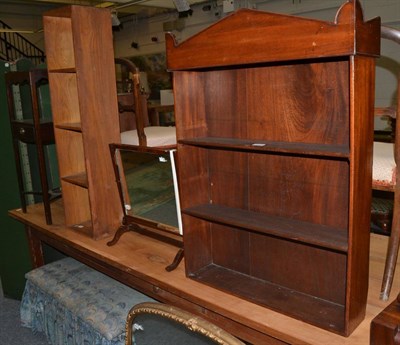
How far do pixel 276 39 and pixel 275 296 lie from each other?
980 mm

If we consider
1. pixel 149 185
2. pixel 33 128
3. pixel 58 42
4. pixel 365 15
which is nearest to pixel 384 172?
pixel 149 185

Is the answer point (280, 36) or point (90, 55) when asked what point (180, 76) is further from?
point (90, 55)

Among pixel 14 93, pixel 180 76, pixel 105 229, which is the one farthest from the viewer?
pixel 14 93

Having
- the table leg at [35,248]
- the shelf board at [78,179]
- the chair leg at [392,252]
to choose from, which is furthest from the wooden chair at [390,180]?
the table leg at [35,248]

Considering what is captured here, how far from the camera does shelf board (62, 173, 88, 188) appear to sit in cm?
236

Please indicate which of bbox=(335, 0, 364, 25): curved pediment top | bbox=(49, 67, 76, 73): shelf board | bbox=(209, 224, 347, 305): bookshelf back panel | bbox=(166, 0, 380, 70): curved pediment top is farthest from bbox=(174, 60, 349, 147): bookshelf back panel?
bbox=(49, 67, 76, 73): shelf board

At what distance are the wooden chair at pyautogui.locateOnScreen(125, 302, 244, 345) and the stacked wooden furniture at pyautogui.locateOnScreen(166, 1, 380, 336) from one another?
1.33 ft

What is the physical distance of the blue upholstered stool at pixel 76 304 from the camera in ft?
7.06

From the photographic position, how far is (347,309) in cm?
134

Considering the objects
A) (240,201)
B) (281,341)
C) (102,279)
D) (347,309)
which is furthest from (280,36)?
(102,279)

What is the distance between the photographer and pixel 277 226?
1.59 m

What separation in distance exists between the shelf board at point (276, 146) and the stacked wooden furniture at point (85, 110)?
2.40 ft

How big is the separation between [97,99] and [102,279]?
3.54ft

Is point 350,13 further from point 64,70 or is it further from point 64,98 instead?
point 64,98
